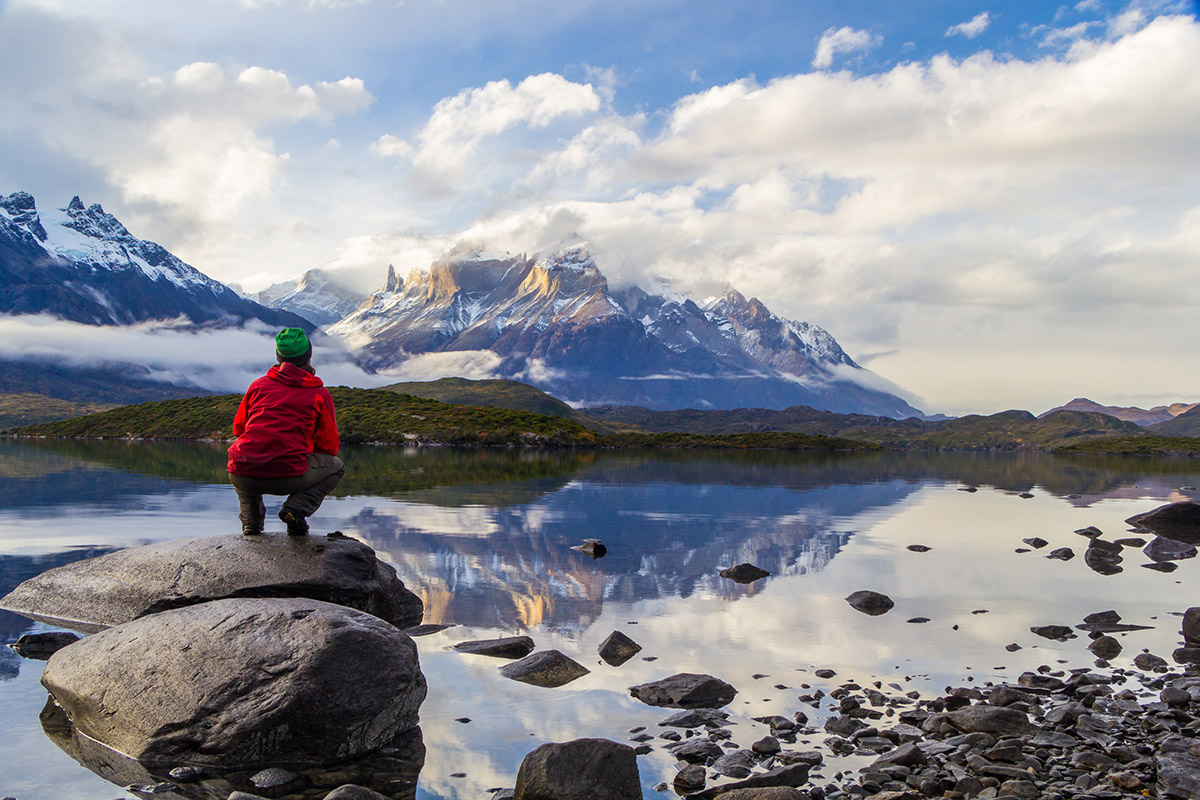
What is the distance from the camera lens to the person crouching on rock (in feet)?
53.8

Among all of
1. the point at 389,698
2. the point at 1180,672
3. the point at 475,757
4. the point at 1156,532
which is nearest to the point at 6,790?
the point at 389,698

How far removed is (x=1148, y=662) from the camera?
16953mm

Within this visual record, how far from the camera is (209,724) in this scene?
11.7 m

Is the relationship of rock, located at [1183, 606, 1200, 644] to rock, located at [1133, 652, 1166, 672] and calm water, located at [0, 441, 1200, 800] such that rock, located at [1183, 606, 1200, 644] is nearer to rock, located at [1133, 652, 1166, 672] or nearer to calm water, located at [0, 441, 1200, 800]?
calm water, located at [0, 441, 1200, 800]

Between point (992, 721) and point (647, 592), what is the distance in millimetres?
11442

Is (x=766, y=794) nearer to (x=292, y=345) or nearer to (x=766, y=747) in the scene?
(x=766, y=747)

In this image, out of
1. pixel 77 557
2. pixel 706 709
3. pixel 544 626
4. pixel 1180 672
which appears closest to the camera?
pixel 706 709

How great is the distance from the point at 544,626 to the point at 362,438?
182734mm

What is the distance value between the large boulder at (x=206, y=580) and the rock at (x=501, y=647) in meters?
2.62

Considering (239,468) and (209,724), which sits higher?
(239,468)

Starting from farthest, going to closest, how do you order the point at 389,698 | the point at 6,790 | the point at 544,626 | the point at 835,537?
the point at 835,537 < the point at 544,626 < the point at 389,698 < the point at 6,790

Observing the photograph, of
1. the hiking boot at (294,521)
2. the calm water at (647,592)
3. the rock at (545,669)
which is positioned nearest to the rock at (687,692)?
the calm water at (647,592)

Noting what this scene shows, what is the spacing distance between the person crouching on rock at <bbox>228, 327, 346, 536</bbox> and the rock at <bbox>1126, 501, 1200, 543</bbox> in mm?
41029

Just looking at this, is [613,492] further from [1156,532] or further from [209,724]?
[209,724]
